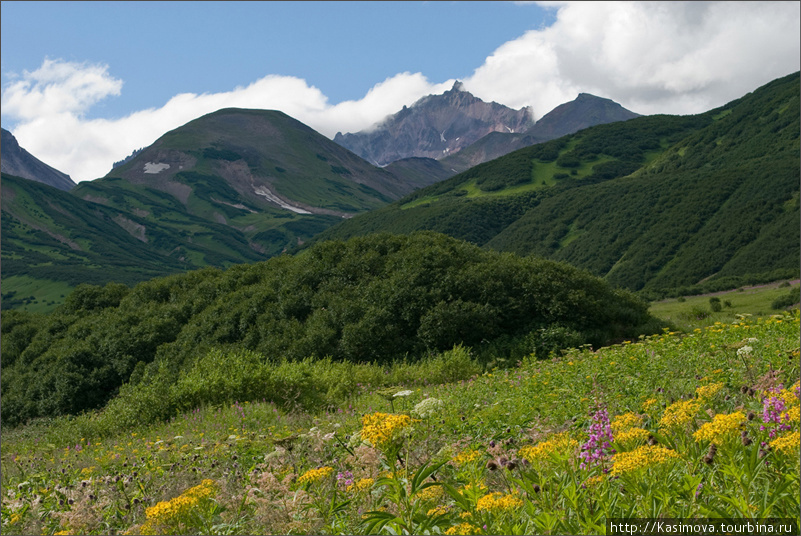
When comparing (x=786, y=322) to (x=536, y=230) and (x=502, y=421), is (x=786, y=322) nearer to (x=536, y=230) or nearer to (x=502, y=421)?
(x=502, y=421)

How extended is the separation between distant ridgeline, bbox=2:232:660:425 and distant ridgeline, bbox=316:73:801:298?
143 ft

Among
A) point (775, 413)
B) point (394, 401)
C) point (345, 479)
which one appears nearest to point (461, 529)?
point (345, 479)

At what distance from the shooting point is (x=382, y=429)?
10.8 ft

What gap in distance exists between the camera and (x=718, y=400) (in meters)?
6.37

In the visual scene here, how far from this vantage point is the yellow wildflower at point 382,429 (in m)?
3.26

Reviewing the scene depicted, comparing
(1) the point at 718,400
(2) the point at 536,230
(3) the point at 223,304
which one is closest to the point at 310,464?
(1) the point at 718,400

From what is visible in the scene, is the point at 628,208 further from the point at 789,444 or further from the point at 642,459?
the point at 642,459

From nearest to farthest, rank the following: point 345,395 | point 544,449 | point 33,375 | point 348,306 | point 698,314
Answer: point 544,449, point 345,395, point 348,306, point 33,375, point 698,314

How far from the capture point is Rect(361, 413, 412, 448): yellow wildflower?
3262mm

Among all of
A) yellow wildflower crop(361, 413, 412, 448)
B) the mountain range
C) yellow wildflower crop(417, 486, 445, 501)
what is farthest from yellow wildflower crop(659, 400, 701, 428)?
the mountain range

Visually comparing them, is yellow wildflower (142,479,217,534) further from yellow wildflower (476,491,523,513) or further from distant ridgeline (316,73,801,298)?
distant ridgeline (316,73,801,298)

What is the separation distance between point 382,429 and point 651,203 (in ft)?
355

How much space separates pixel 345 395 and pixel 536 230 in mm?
107091

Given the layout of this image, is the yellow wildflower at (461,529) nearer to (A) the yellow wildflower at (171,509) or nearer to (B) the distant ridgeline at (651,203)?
(A) the yellow wildflower at (171,509)
